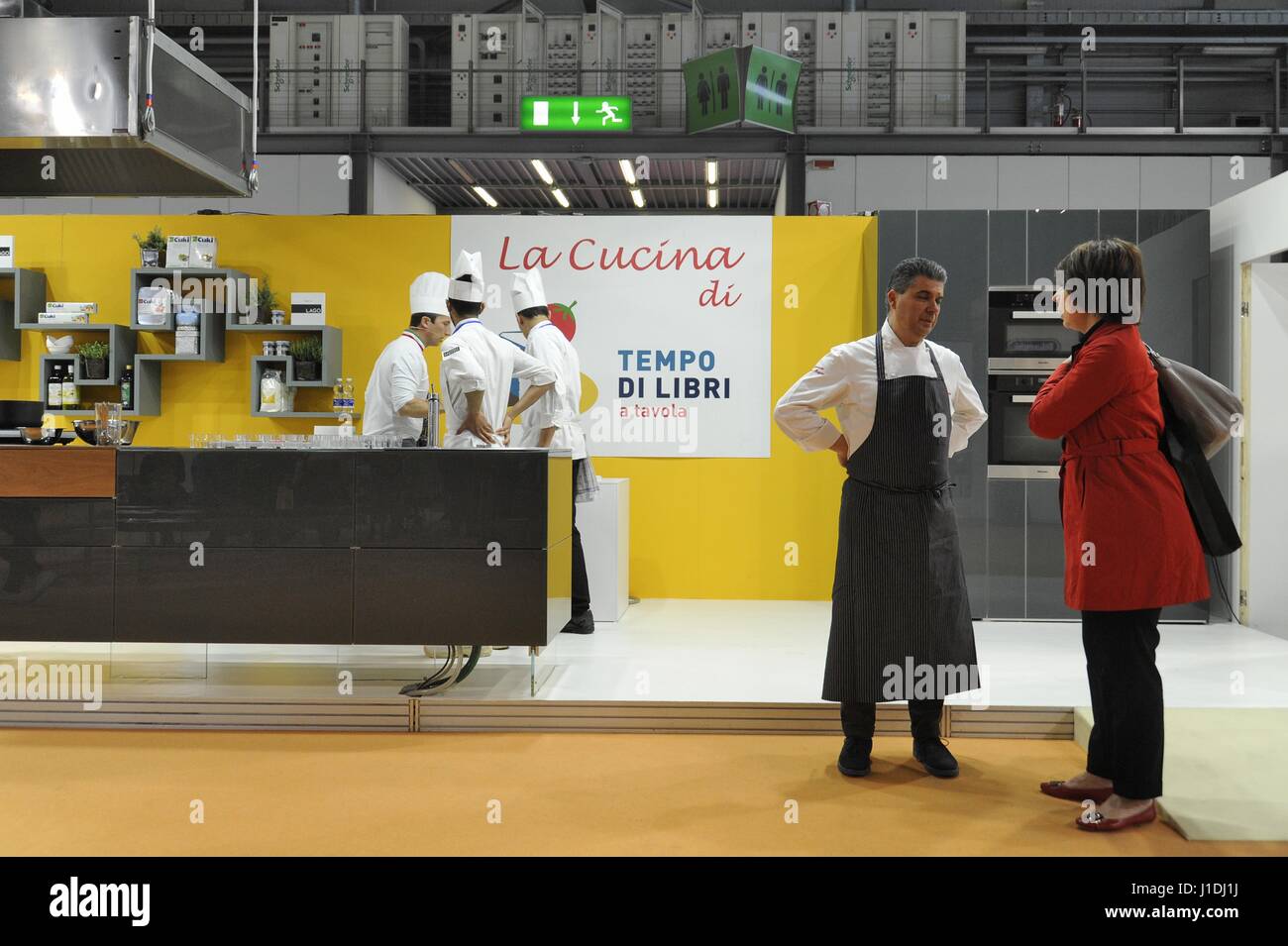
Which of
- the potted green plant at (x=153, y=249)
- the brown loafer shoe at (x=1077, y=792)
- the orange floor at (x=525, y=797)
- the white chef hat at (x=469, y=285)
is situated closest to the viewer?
the orange floor at (x=525, y=797)

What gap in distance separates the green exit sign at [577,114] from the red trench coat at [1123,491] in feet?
21.0

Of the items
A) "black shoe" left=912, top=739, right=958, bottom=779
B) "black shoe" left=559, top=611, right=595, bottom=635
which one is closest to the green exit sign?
"black shoe" left=559, top=611, right=595, bottom=635

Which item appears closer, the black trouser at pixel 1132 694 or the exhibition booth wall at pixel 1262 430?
the black trouser at pixel 1132 694

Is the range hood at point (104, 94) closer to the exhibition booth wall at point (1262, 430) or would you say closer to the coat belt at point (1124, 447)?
the coat belt at point (1124, 447)

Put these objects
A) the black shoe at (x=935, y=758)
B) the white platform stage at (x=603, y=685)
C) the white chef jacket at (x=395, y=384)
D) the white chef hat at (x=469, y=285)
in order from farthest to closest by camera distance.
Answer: the white chef jacket at (x=395, y=384)
the white chef hat at (x=469, y=285)
the white platform stage at (x=603, y=685)
the black shoe at (x=935, y=758)

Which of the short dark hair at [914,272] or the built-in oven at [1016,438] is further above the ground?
the short dark hair at [914,272]

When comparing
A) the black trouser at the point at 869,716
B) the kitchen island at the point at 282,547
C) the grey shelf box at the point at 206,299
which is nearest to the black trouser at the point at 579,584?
the kitchen island at the point at 282,547

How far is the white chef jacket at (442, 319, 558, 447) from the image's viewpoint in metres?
4.27

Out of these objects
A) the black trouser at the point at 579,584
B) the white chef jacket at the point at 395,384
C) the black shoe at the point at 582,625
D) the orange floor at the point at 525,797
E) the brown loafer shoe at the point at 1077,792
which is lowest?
the orange floor at the point at 525,797

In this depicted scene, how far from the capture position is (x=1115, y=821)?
2605mm

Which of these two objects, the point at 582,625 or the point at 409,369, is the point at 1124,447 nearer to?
the point at 582,625

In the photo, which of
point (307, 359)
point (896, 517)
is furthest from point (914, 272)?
point (307, 359)

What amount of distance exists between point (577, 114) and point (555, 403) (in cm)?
432

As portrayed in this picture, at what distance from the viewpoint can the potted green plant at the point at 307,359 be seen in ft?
19.8
